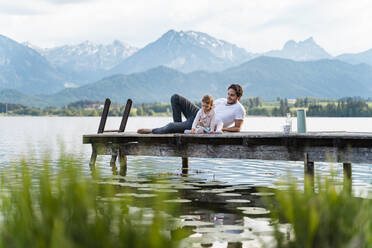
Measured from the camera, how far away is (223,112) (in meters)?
12.9

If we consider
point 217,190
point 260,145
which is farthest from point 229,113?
point 260,145

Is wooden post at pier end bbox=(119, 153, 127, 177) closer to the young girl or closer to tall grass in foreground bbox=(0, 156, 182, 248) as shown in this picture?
the young girl

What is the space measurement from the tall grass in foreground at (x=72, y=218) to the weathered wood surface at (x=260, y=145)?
637 cm

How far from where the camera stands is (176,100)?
1317 centimetres

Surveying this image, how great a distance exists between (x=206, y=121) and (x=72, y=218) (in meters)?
9.12

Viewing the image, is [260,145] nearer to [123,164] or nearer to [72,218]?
[123,164]

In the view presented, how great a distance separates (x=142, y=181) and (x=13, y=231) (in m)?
10.5

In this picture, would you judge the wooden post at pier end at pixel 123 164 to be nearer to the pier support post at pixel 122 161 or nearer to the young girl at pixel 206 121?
the pier support post at pixel 122 161

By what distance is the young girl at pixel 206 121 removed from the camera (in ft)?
39.1

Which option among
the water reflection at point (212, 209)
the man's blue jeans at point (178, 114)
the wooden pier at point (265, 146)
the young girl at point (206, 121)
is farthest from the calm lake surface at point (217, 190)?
the young girl at point (206, 121)

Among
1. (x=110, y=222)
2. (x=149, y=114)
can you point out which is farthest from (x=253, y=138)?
(x=149, y=114)

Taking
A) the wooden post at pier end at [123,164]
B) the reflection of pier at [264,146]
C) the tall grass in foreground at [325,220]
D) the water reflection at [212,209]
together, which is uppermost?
the reflection of pier at [264,146]

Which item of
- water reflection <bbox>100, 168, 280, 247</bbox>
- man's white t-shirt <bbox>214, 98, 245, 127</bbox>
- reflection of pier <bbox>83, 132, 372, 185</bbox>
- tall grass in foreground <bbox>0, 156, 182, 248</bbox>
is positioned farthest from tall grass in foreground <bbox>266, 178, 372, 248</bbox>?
man's white t-shirt <bbox>214, 98, 245, 127</bbox>

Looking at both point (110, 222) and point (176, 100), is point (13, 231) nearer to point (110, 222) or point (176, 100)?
point (110, 222)
